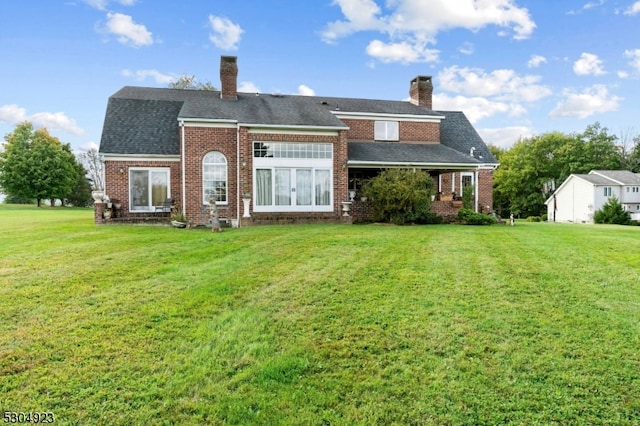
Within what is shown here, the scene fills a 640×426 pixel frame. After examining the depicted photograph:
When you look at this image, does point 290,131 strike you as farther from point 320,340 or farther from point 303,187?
point 320,340

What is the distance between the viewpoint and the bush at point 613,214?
147 feet

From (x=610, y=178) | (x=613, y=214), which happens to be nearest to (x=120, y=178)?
(x=613, y=214)

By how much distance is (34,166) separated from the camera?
45656 millimetres

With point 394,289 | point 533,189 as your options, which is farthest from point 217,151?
point 533,189

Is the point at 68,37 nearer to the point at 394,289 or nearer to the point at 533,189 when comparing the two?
the point at 394,289

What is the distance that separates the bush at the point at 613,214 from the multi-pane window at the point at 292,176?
4234 centimetres

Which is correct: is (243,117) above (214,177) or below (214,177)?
above

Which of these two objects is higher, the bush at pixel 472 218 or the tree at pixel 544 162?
the tree at pixel 544 162

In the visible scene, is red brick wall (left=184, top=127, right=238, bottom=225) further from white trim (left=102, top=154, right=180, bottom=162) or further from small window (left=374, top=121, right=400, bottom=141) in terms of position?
small window (left=374, top=121, right=400, bottom=141)

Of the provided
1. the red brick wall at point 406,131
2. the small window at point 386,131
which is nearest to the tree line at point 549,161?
the red brick wall at point 406,131

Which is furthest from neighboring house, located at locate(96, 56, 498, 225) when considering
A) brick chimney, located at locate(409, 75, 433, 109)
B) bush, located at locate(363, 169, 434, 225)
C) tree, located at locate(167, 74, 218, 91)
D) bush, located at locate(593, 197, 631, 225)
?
bush, located at locate(593, 197, 631, 225)

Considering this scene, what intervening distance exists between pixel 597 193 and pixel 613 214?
5.62 metres

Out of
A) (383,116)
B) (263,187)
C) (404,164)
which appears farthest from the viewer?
(383,116)

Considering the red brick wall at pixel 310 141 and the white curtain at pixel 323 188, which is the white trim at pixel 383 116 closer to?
the red brick wall at pixel 310 141
